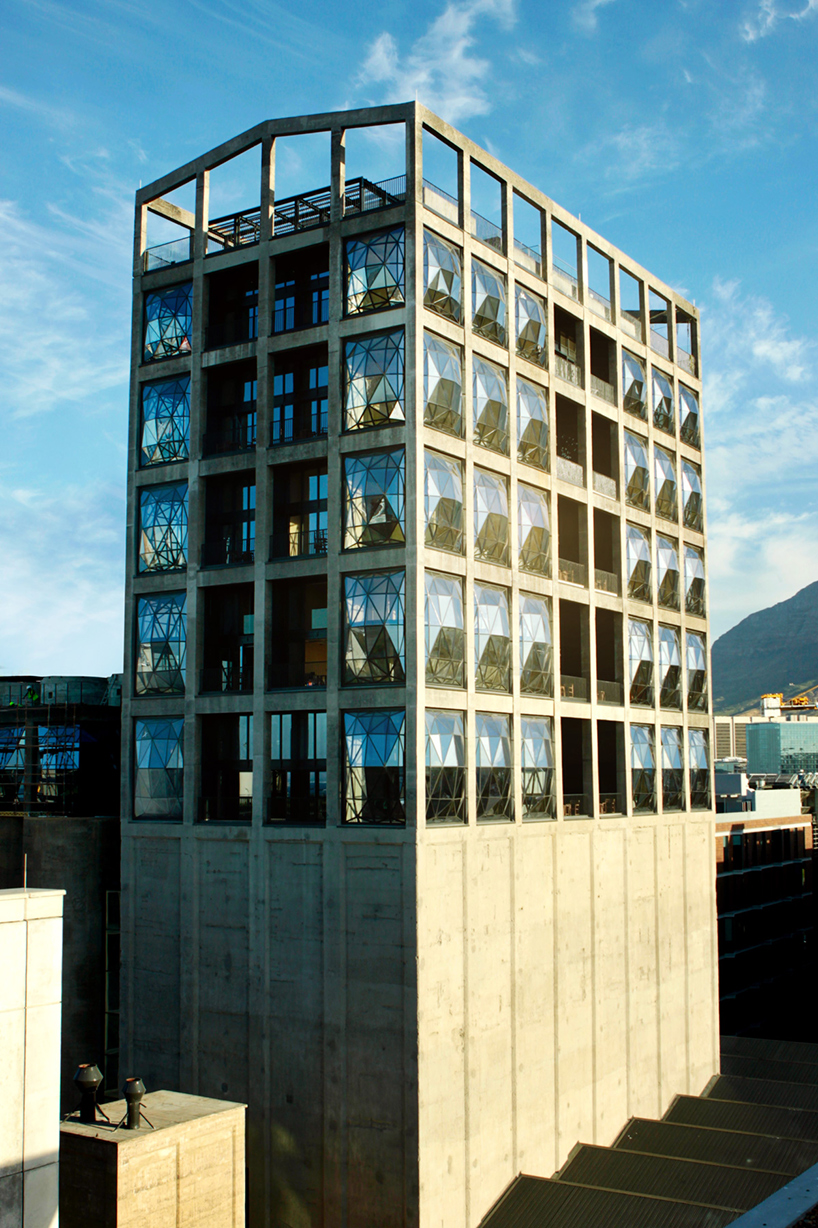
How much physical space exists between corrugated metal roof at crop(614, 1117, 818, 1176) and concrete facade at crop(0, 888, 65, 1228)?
2495cm

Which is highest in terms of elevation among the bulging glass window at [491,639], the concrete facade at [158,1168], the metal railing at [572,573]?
the metal railing at [572,573]

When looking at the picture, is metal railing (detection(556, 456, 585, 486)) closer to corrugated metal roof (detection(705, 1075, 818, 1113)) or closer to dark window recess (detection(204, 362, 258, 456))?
dark window recess (detection(204, 362, 258, 456))

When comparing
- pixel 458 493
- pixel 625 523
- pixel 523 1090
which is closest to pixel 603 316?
pixel 625 523

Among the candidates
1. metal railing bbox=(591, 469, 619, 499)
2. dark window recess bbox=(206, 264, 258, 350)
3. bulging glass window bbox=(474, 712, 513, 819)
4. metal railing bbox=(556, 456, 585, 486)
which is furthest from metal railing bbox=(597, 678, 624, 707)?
dark window recess bbox=(206, 264, 258, 350)

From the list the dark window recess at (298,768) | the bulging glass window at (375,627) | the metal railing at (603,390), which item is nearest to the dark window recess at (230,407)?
the bulging glass window at (375,627)

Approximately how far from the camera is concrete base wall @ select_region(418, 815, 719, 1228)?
109ft

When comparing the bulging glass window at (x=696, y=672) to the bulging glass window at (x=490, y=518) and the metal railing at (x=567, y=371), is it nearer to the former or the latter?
the metal railing at (x=567, y=371)

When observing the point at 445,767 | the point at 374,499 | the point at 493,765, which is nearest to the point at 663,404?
the point at 374,499

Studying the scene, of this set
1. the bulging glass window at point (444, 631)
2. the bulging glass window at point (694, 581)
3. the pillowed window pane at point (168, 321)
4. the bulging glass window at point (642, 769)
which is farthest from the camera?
the bulging glass window at point (694, 581)

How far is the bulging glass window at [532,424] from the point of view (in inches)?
1601

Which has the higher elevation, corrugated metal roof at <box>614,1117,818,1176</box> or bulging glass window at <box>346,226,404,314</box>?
bulging glass window at <box>346,226,404,314</box>

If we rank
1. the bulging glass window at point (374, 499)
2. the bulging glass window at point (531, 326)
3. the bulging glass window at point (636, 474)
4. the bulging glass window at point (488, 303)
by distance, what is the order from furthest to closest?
the bulging glass window at point (636, 474), the bulging glass window at point (531, 326), the bulging glass window at point (488, 303), the bulging glass window at point (374, 499)

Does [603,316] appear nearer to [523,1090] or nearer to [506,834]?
[506,834]

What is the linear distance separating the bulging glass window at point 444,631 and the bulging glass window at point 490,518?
6.91 ft
